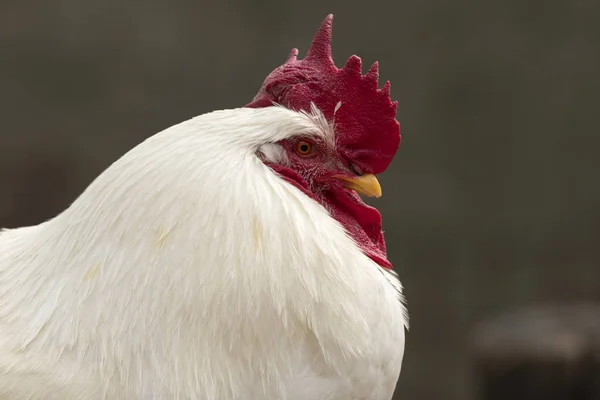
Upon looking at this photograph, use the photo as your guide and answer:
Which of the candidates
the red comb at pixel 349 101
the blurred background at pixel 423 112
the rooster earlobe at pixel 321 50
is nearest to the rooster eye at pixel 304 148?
the red comb at pixel 349 101

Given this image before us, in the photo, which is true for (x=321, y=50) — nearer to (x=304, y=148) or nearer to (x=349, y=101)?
(x=349, y=101)

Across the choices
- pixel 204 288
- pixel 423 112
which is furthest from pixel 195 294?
pixel 423 112

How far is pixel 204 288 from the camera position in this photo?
2025mm

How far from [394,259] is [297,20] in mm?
2007

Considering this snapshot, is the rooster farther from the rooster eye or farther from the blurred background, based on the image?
the blurred background

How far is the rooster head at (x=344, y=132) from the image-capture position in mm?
2365

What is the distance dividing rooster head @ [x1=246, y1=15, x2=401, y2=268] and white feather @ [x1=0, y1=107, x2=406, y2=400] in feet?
0.57

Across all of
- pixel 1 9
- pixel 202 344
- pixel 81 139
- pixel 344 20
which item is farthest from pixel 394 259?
pixel 202 344

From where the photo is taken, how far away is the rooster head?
2.37m

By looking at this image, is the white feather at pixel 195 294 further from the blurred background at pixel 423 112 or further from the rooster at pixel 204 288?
the blurred background at pixel 423 112

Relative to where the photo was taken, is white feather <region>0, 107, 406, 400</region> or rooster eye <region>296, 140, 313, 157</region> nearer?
white feather <region>0, 107, 406, 400</region>

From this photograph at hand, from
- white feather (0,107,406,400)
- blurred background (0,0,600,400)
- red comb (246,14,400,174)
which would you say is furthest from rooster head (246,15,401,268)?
blurred background (0,0,600,400)

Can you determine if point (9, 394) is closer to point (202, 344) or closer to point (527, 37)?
point (202, 344)

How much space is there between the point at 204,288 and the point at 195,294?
0.03 m
